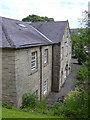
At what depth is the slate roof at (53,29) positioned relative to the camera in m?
20.3

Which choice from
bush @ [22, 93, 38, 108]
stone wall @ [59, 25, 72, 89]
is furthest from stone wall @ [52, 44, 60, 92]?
bush @ [22, 93, 38, 108]

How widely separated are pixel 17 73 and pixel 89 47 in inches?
267

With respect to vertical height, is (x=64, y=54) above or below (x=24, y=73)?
above

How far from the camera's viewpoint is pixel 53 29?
22.1m

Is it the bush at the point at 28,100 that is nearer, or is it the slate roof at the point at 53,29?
the bush at the point at 28,100

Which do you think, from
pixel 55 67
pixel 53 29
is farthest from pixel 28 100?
pixel 53 29

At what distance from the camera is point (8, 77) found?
11430 mm

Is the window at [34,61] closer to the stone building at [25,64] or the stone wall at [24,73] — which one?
the stone building at [25,64]

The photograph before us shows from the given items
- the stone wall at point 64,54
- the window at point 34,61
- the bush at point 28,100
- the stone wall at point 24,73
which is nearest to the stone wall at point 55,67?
the stone wall at point 64,54

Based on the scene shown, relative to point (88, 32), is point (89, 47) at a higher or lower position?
lower

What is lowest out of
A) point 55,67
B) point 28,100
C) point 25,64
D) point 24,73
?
point 28,100

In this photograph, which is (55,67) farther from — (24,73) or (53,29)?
(24,73)

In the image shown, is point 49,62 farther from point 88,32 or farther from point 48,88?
point 88,32

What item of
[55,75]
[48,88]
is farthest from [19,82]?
[55,75]
